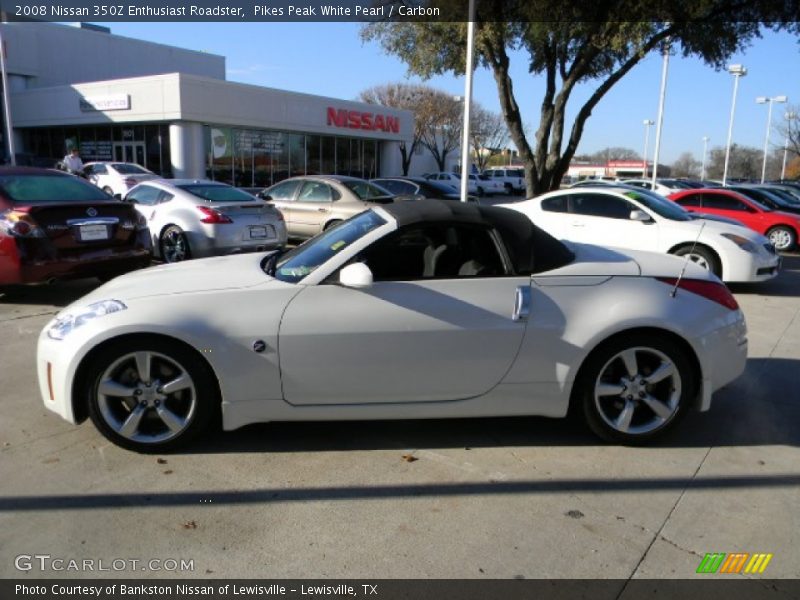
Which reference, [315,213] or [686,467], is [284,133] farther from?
[686,467]

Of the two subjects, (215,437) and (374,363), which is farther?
(215,437)

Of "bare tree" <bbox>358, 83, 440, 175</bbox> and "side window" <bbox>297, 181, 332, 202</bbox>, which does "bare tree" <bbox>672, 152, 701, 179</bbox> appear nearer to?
"bare tree" <bbox>358, 83, 440, 175</bbox>

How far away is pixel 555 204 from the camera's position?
34.5 feet

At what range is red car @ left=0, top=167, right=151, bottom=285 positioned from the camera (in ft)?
21.5

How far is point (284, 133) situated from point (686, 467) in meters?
30.9

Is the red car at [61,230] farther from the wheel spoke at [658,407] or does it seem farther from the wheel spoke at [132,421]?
the wheel spoke at [658,407]

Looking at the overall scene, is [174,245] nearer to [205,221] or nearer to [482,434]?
[205,221]

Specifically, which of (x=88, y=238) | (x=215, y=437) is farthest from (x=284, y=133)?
(x=215, y=437)

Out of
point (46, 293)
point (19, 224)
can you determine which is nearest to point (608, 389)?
point (19, 224)

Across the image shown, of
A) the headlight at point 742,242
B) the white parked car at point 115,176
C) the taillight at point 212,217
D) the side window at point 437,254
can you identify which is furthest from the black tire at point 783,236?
the white parked car at point 115,176

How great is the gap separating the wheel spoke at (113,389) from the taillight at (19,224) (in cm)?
389

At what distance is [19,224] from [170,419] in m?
4.20

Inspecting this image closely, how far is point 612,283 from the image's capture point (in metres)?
3.82
